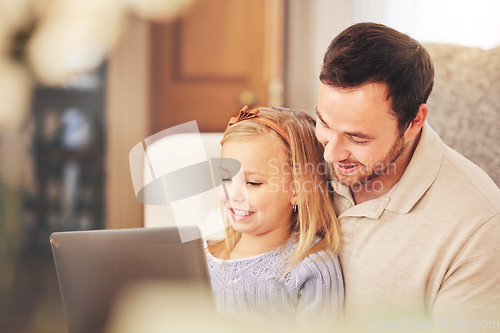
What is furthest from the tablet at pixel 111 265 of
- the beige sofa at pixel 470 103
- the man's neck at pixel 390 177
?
the beige sofa at pixel 470 103

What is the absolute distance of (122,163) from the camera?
2924 mm

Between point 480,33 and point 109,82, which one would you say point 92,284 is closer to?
point 480,33

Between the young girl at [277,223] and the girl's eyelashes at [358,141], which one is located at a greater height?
the girl's eyelashes at [358,141]

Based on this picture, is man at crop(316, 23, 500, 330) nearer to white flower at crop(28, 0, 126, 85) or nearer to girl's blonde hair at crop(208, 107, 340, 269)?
girl's blonde hair at crop(208, 107, 340, 269)

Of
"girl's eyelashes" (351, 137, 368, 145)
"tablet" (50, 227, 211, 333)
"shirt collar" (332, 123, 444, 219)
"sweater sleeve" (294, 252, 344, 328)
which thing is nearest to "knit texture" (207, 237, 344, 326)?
"sweater sleeve" (294, 252, 344, 328)

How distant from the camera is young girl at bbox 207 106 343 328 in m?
1.02

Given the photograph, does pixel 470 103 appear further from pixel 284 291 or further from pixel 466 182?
pixel 284 291

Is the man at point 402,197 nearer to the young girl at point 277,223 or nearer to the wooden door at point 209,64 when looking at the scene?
the young girl at point 277,223

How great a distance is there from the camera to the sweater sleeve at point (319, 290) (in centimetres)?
99

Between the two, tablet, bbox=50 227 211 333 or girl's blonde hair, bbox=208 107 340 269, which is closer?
tablet, bbox=50 227 211 333

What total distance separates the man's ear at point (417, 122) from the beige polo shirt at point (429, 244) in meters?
0.05

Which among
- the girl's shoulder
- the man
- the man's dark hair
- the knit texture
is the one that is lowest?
the knit texture

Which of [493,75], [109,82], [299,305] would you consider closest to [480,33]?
[493,75]

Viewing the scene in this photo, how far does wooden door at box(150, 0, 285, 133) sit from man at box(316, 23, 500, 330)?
1.82 meters
